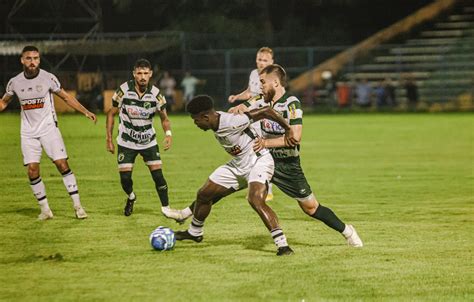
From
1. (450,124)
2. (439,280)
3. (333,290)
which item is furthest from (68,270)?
(450,124)

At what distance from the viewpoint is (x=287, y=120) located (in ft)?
33.8

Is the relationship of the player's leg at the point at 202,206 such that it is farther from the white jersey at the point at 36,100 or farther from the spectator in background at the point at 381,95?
the spectator in background at the point at 381,95

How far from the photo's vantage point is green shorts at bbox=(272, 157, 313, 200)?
10547mm

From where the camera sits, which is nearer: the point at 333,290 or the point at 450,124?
the point at 333,290

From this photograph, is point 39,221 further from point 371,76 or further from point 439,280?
point 371,76

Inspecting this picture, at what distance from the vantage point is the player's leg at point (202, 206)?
10.6m

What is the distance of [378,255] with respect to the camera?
1029 cm

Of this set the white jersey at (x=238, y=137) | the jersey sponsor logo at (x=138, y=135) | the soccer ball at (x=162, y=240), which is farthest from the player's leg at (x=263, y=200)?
the jersey sponsor logo at (x=138, y=135)

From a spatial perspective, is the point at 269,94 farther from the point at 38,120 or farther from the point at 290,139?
the point at 38,120

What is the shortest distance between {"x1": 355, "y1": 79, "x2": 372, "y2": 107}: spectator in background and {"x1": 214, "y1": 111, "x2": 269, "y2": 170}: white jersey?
33.6 m

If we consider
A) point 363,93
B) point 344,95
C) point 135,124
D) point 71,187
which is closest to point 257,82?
point 135,124

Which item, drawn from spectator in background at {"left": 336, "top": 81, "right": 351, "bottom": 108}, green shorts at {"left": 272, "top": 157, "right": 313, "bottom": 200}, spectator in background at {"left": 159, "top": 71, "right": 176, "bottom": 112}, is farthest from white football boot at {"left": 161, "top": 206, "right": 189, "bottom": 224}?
spectator in background at {"left": 336, "top": 81, "right": 351, "bottom": 108}

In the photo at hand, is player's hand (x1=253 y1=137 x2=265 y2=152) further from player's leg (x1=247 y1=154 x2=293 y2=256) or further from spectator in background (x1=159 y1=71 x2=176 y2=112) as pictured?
spectator in background (x1=159 y1=71 x2=176 y2=112)

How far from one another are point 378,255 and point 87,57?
37586mm
